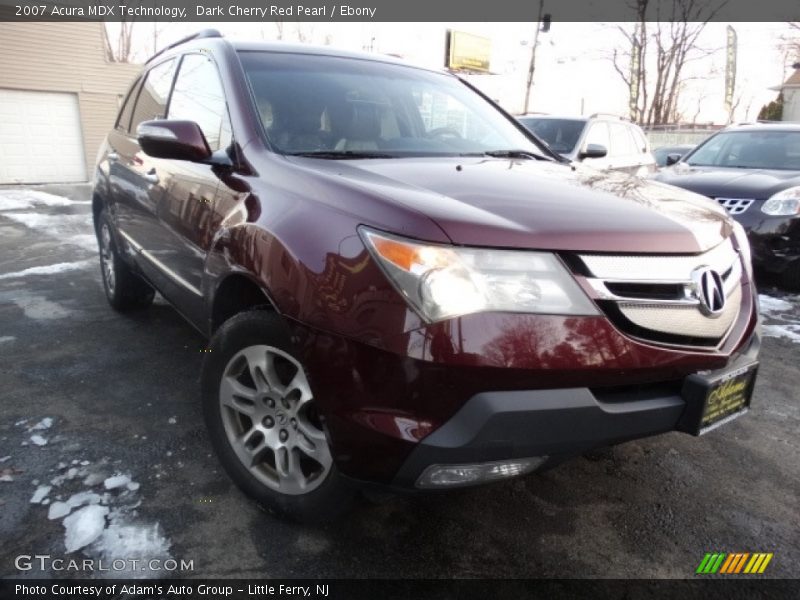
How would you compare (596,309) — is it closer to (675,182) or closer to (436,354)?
(436,354)

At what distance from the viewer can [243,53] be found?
2.75 m

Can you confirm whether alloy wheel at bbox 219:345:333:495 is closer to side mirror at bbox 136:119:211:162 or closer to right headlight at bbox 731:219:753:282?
side mirror at bbox 136:119:211:162

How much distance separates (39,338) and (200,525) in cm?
255

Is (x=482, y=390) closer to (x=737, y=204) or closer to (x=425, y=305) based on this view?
(x=425, y=305)

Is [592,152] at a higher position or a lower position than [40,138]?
higher

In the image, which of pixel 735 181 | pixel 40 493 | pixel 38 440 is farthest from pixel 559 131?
pixel 40 493

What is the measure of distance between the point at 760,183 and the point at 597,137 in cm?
A: 270

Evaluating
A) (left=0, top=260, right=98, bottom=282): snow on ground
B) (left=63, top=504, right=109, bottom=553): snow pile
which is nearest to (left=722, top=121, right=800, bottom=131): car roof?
(left=0, top=260, right=98, bottom=282): snow on ground


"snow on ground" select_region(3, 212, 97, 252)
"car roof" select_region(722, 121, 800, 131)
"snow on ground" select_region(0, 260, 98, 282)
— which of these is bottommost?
"snow on ground" select_region(3, 212, 97, 252)

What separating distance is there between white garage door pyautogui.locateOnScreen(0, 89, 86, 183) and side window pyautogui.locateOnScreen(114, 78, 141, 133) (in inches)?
501

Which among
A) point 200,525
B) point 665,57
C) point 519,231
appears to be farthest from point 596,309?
Answer: point 665,57

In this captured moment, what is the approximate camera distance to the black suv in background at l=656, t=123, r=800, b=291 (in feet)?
17.7

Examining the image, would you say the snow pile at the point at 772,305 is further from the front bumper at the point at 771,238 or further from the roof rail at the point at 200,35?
the roof rail at the point at 200,35

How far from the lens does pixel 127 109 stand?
4.31 m
